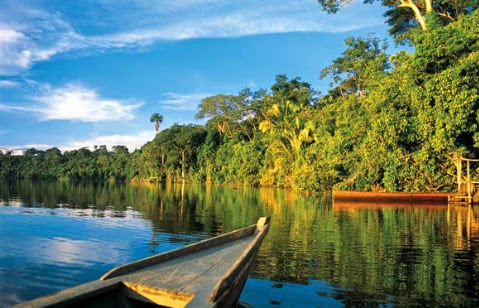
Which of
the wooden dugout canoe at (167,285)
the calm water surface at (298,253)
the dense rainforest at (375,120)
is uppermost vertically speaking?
the dense rainforest at (375,120)

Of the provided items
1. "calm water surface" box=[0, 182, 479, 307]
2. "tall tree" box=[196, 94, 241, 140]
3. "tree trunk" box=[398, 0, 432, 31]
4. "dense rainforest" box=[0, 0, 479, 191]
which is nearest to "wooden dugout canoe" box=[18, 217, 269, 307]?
"calm water surface" box=[0, 182, 479, 307]

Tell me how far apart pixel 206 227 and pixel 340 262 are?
19.6ft

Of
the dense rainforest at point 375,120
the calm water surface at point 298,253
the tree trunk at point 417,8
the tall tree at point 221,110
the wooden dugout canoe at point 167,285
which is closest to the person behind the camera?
the wooden dugout canoe at point 167,285

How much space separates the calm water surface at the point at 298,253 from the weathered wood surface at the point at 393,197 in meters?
6.58

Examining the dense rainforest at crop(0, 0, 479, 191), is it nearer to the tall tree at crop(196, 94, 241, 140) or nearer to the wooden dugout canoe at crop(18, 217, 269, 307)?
the tall tree at crop(196, 94, 241, 140)

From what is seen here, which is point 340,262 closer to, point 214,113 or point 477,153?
point 477,153

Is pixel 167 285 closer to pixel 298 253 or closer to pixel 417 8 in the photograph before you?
pixel 298 253

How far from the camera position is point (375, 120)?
2347cm

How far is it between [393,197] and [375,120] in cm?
478

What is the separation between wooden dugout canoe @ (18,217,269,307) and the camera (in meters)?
3.72

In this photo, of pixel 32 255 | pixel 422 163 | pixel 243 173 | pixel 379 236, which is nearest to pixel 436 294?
pixel 379 236

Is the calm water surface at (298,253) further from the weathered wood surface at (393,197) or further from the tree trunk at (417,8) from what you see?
the tree trunk at (417,8)

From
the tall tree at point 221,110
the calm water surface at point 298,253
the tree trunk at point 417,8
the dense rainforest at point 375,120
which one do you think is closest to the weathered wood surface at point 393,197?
the dense rainforest at point 375,120

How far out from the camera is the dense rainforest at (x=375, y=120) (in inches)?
806
